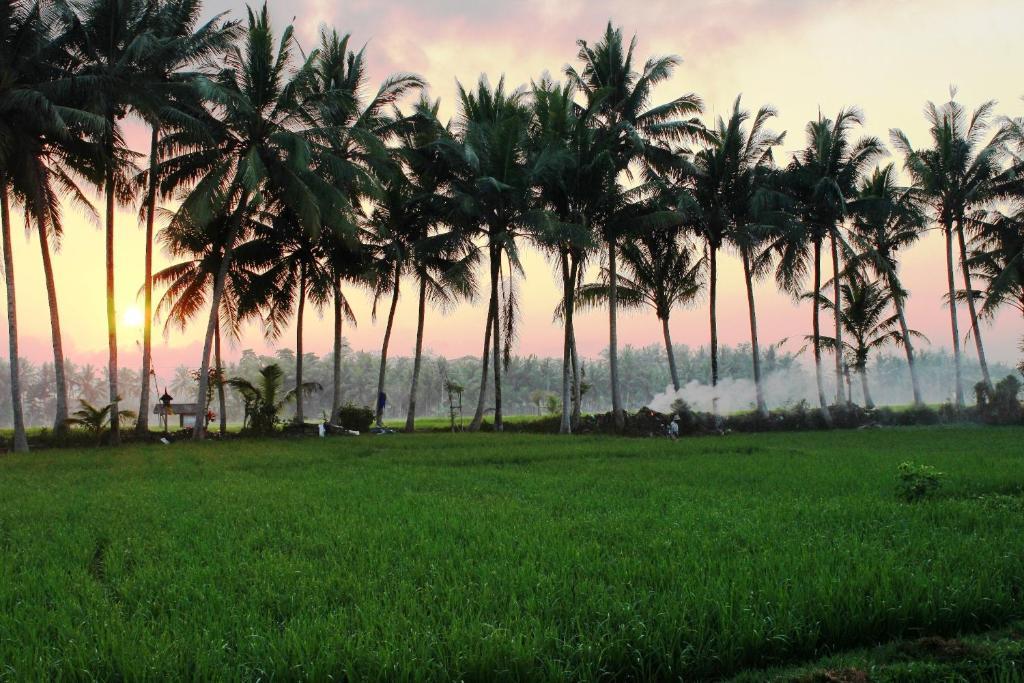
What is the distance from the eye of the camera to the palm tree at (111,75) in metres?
18.8

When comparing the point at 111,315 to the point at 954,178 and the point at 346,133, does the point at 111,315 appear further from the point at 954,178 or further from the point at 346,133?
the point at 954,178

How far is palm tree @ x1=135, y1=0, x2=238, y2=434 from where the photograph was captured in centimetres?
1998

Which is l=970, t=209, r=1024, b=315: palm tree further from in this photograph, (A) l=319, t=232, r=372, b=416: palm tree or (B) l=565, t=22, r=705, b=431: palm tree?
(A) l=319, t=232, r=372, b=416: palm tree

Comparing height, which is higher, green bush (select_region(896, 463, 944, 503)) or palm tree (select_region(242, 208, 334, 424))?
palm tree (select_region(242, 208, 334, 424))

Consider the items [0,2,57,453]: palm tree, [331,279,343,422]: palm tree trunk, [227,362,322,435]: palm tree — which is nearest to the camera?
[0,2,57,453]: palm tree

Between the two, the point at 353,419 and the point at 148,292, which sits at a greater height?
the point at 148,292

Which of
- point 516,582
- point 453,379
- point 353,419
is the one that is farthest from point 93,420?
point 453,379

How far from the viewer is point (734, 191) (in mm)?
28109

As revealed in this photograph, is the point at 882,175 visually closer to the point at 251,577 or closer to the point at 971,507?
the point at 971,507

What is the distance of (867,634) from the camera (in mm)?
3818

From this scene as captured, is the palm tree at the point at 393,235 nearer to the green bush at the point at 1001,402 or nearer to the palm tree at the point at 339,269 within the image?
the palm tree at the point at 339,269

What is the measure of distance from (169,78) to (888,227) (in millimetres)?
28319

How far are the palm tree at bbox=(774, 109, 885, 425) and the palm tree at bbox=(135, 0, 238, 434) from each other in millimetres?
20634

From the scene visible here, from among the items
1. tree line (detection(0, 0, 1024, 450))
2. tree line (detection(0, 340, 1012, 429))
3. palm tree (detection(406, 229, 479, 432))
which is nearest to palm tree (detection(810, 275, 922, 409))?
tree line (detection(0, 0, 1024, 450))
